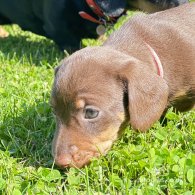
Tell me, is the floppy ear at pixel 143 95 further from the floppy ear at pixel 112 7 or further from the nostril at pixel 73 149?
the floppy ear at pixel 112 7

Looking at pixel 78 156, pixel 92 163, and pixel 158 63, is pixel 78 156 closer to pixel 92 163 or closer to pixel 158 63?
pixel 92 163

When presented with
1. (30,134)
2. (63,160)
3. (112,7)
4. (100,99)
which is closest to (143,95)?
(100,99)

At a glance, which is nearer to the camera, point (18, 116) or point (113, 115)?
point (113, 115)

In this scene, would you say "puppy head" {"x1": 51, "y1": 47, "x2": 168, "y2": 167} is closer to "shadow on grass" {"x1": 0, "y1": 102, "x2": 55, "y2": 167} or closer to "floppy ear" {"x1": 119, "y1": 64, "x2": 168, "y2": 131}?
"floppy ear" {"x1": 119, "y1": 64, "x2": 168, "y2": 131}

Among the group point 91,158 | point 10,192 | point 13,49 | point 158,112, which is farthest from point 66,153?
point 13,49

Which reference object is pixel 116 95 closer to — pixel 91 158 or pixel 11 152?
pixel 91 158
